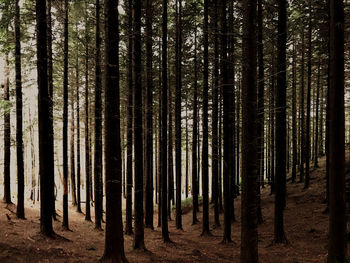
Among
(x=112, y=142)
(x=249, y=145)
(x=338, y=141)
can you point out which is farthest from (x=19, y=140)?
(x=338, y=141)

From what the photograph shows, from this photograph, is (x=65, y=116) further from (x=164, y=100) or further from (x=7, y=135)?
(x=164, y=100)

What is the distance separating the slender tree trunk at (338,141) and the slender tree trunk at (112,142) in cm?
629

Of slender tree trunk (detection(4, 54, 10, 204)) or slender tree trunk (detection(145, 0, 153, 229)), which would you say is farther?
slender tree trunk (detection(4, 54, 10, 204))

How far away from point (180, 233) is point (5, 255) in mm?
11110

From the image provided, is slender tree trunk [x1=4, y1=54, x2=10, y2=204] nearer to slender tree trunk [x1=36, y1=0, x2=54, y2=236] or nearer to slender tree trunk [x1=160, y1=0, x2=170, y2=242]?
slender tree trunk [x1=36, y1=0, x2=54, y2=236]

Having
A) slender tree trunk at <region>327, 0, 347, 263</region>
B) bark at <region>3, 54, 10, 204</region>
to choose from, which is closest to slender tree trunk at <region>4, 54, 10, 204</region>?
bark at <region>3, 54, 10, 204</region>

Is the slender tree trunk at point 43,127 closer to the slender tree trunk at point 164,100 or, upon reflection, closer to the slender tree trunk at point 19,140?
the slender tree trunk at point 19,140

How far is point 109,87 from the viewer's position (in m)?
7.71

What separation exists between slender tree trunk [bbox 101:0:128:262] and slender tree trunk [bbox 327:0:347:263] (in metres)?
6.29

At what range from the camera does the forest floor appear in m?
9.09

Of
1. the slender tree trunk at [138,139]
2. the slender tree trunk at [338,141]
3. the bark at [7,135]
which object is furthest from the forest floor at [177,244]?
the slender tree trunk at [338,141]

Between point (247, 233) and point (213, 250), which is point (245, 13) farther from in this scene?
point (213, 250)

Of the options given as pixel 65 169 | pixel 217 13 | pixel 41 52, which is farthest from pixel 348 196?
pixel 41 52

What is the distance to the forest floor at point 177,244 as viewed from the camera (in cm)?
909
